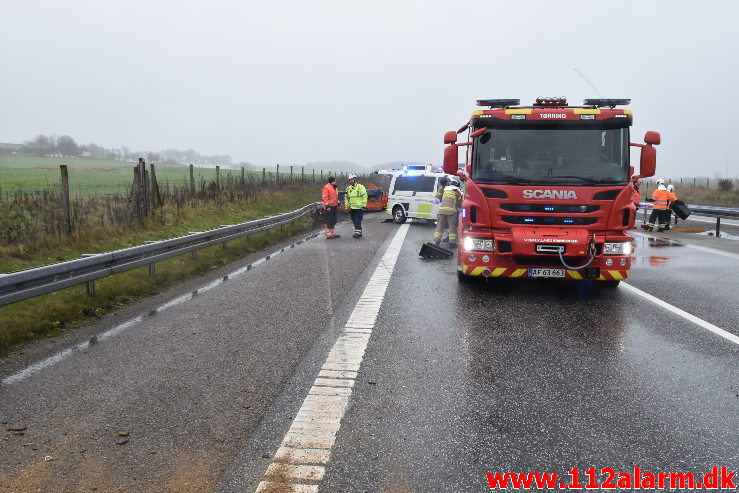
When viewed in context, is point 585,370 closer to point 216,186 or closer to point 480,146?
point 480,146

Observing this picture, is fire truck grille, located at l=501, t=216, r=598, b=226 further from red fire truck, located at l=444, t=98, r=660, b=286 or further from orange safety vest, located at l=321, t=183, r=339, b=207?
orange safety vest, located at l=321, t=183, r=339, b=207

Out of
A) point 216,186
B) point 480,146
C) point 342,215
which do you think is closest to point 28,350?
point 480,146

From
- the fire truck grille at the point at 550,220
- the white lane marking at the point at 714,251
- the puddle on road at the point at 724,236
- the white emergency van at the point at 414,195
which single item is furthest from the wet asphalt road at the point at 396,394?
the white emergency van at the point at 414,195

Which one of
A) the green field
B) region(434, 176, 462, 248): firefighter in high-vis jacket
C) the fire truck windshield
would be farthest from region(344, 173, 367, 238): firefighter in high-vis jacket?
the fire truck windshield

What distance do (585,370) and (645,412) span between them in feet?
2.91

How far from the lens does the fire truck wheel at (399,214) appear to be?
2122 centimetres

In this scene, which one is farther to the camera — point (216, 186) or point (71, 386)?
point (216, 186)

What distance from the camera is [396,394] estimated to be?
4.10m

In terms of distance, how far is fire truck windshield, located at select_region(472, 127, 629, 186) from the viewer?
7.55 metres

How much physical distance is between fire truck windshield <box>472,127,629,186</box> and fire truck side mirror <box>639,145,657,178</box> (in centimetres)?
27

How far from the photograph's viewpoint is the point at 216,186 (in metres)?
22.1

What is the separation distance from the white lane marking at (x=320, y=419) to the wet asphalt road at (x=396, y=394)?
0.21 ft

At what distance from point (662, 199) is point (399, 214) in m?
8.65

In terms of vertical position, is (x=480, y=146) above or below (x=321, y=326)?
above
